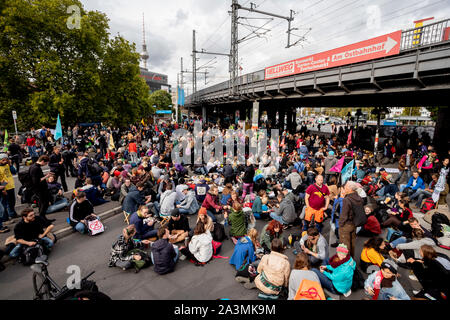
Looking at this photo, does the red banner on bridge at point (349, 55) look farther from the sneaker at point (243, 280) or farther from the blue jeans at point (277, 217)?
the sneaker at point (243, 280)

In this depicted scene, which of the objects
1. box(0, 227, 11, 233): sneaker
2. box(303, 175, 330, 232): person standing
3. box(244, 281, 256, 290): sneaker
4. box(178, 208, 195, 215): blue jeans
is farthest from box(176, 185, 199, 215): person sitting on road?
box(0, 227, 11, 233): sneaker

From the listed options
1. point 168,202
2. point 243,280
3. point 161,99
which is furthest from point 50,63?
point 161,99

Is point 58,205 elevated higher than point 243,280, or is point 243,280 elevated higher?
point 58,205

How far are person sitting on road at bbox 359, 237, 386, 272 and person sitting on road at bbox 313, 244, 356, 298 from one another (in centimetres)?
83

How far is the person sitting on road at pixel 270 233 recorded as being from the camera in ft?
16.4

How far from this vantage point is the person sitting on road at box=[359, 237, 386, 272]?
4.44m

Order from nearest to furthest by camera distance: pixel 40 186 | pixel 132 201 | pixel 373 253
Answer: pixel 373 253, pixel 40 186, pixel 132 201

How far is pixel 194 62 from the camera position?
3256 cm

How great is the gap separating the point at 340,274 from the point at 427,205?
19.2 feet

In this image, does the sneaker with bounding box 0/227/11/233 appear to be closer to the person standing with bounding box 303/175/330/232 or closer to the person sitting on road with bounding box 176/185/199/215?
the person sitting on road with bounding box 176/185/199/215

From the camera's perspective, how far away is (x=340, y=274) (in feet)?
12.9

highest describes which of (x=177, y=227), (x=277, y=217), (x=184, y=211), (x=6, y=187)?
(x=6, y=187)

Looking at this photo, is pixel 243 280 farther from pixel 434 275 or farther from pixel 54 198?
pixel 54 198
